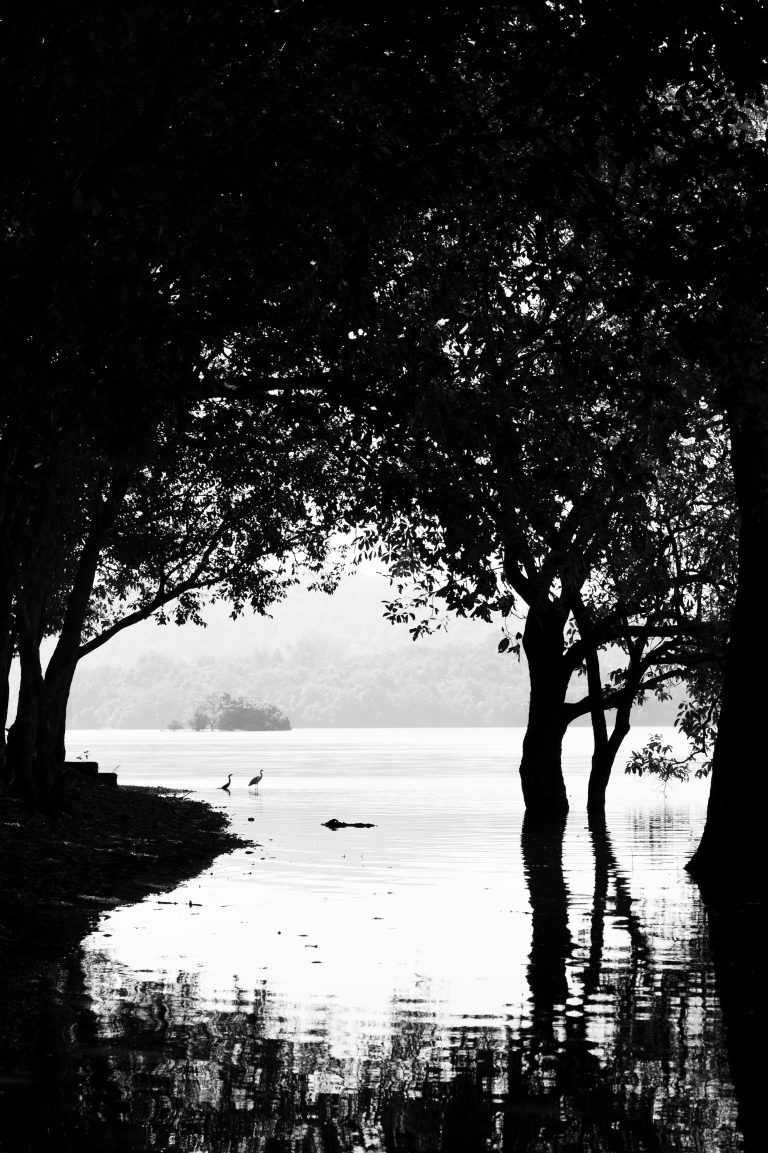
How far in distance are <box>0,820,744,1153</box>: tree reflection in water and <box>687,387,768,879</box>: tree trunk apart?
794cm

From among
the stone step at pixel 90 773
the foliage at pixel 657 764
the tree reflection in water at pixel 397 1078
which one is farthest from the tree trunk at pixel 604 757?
the tree reflection in water at pixel 397 1078

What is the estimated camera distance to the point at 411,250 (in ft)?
53.4

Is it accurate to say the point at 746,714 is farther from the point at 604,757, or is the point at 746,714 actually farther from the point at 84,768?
the point at 84,768

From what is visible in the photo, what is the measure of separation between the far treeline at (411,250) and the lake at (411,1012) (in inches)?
140

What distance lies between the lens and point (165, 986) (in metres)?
12.3

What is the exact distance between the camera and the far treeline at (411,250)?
36.4ft

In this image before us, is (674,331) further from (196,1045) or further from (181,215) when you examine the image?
(196,1045)

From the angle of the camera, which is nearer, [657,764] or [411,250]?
[411,250]

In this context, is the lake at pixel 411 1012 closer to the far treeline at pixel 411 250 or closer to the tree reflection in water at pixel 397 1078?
the tree reflection in water at pixel 397 1078

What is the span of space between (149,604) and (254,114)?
87.3 feet

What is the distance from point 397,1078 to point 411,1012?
2337 millimetres

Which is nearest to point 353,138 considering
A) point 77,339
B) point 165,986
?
point 77,339

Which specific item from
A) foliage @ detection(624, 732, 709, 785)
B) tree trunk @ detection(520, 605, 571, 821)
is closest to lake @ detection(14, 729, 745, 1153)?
tree trunk @ detection(520, 605, 571, 821)

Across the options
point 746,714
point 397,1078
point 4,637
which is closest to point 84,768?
point 4,637
